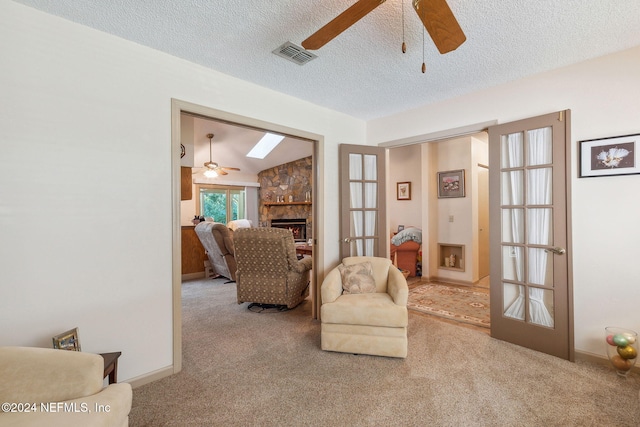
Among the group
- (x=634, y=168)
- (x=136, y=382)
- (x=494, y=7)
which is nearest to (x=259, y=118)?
(x=494, y=7)

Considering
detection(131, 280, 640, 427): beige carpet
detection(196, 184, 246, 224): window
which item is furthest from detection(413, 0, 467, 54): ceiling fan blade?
detection(196, 184, 246, 224): window

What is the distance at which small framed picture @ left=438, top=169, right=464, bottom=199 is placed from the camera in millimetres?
5051

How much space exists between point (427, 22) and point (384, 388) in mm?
2325

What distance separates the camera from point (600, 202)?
2.39 metres

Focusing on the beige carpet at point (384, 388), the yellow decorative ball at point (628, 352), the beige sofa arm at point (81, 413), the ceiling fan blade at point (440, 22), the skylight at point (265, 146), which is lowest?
the beige carpet at point (384, 388)

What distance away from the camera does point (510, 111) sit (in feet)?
9.32

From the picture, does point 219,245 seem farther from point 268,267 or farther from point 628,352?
point 628,352

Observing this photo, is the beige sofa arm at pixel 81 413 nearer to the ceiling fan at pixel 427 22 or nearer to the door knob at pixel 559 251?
the ceiling fan at pixel 427 22

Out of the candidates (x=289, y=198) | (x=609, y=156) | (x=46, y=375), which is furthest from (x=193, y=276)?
(x=609, y=156)

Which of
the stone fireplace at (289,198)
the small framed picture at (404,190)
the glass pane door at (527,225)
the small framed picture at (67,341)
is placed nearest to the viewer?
the small framed picture at (67,341)

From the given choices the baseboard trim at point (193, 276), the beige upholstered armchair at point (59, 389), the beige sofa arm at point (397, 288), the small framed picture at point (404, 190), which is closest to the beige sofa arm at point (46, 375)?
the beige upholstered armchair at point (59, 389)

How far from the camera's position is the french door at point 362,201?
3615mm

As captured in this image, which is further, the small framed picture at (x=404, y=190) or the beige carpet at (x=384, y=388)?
the small framed picture at (x=404, y=190)

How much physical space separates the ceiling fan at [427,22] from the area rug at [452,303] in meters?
2.94
